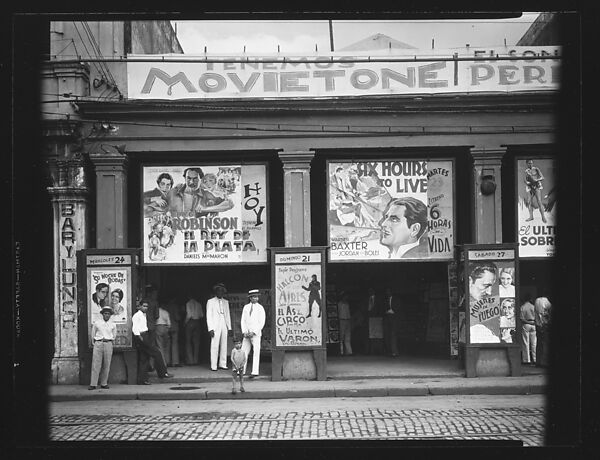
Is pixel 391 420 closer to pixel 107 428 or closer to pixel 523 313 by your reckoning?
pixel 107 428

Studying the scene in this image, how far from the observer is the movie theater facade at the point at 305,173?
49.4 ft

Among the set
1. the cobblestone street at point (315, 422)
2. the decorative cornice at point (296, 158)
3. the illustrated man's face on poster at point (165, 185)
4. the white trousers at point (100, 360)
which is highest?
the decorative cornice at point (296, 158)

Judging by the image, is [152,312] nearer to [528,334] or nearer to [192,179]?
[192,179]

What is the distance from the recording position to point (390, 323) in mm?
18000

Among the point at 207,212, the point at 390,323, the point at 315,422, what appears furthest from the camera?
the point at 390,323

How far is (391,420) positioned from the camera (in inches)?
436

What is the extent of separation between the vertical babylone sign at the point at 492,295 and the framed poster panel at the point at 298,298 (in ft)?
10.1

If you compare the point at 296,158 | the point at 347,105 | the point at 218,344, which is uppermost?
the point at 347,105

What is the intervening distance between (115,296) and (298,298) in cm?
375

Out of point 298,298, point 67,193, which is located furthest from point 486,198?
point 67,193

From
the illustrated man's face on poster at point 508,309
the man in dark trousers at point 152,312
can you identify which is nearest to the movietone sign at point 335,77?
the man in dark trousers at point 152,312

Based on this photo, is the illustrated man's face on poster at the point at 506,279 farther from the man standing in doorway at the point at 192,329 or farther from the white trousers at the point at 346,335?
the man standing in doorway at the point at 192,329

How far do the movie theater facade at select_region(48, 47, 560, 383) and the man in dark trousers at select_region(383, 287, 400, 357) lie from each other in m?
2.46

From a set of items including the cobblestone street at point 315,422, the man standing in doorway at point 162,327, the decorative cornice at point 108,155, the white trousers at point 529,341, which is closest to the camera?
the cobblestone street at point 315,422
